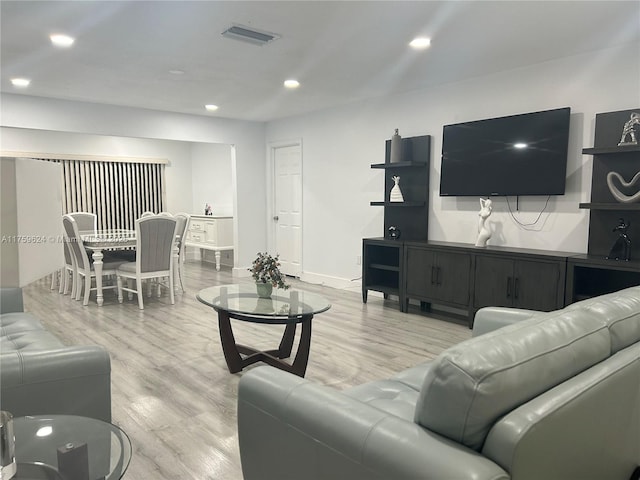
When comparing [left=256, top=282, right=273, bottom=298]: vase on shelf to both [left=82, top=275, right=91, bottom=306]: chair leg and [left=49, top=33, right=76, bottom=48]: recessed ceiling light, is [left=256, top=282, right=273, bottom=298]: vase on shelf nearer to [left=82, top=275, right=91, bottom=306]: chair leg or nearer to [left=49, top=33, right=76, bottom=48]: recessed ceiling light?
[left=49, top=33, right=76, bottom=48]: recessed ceiling light

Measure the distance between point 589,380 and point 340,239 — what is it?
16.4ft

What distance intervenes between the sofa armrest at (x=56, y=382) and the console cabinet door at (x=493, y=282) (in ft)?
10.6

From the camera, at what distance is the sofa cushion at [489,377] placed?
1.09m

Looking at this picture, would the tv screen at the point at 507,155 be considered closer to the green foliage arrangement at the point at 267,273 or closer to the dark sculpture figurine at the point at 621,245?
the dark sculpture figurine at the point at 621,245

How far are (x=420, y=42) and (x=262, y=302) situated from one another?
7.40 feet

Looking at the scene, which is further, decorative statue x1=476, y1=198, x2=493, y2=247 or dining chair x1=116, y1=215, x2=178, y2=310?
dining chair x1=116, y1=215, x2=178, y2=310

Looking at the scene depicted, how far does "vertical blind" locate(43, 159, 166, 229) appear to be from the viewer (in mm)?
7993

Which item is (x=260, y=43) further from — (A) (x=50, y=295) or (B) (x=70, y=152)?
(B) (x=70, y=152)

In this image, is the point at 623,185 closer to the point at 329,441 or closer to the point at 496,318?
the point at 496,318

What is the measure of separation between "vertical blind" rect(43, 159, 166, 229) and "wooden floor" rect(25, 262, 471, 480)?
2.52 meters

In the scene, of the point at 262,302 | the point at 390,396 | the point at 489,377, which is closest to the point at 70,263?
the point at 262,302

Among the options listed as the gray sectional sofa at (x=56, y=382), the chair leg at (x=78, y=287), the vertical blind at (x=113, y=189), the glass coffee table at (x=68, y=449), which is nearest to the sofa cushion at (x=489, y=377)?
the glass coffee table at (x=68, y=449)

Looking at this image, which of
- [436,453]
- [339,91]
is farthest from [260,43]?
[436,453]

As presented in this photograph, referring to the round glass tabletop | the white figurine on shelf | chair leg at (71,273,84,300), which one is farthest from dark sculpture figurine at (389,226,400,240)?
chair leg at (71,273,84,300)
